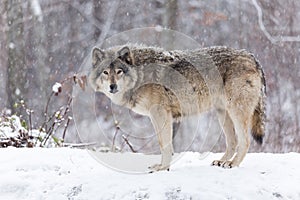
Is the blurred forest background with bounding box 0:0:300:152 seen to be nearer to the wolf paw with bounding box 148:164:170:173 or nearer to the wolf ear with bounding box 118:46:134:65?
the wolf ear with bounding box 118:46:134:65

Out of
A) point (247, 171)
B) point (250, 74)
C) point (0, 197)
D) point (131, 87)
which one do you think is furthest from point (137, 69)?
point (0, 197)

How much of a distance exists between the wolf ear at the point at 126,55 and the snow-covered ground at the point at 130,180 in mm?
1105

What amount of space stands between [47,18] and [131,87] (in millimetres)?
10019

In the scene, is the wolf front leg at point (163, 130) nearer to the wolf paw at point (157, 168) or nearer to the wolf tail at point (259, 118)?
the wolf paw at point (157, 168)

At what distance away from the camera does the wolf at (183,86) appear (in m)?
6.11

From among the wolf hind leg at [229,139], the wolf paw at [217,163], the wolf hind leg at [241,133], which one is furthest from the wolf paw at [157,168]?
the wolf hind leg at [229,139]

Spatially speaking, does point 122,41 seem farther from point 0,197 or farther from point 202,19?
point 0,197

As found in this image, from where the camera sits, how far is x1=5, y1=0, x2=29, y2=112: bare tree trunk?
47.8ft

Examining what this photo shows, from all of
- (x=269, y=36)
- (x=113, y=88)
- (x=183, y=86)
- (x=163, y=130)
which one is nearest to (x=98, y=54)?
(x=113, y=88)

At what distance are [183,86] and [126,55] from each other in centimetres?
69

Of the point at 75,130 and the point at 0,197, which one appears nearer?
the point at 0,197

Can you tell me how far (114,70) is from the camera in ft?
20.3

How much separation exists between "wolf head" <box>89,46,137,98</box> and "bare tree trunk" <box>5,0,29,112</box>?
28.0ft

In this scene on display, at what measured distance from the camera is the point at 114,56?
625 cm
